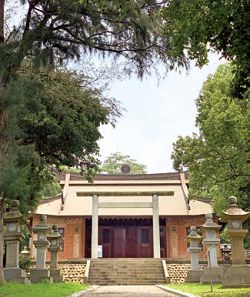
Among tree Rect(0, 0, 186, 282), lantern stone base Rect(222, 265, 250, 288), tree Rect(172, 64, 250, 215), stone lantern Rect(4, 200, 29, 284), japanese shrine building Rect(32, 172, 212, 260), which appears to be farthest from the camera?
japanese shrine building Rect(32, 172, 212, 260)

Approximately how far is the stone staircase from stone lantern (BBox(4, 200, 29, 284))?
5.91m

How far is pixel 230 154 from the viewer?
17516mm

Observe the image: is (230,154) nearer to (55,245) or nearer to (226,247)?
(55,245)

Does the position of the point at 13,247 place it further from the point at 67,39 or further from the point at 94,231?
the point at 94,231

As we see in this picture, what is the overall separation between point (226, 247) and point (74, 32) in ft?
60.7

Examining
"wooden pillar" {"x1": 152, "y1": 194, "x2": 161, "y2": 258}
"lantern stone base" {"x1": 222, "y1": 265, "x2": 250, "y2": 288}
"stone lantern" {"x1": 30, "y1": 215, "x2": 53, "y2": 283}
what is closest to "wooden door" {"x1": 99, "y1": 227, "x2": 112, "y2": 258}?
"wooden pillar" {"x1": 152, "y1": 194, "x2": 161, "y2": 258}

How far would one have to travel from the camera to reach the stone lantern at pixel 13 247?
12508mm

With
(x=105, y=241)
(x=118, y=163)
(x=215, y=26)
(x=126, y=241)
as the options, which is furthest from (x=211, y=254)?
(x=118, y=163)

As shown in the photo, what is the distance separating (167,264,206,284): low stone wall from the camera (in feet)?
60.6

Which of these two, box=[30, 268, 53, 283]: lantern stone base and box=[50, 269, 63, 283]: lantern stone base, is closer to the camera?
box=[30, 268, 53, 283]: lantern stone base

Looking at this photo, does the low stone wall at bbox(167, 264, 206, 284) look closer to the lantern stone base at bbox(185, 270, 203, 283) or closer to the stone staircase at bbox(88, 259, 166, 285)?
the stone staircase at bbox(88, 259, 166, 285)

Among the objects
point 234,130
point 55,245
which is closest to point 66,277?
point 55,245

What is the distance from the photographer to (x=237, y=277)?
38.2ft

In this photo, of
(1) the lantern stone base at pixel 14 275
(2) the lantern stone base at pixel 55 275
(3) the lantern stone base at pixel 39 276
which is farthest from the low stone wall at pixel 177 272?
(1) the lantern stone base at pixel 14 275
